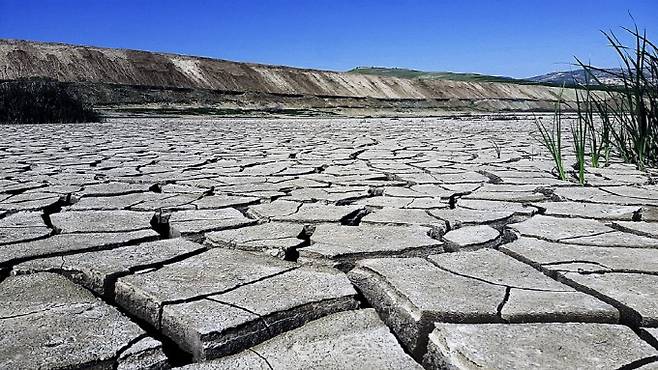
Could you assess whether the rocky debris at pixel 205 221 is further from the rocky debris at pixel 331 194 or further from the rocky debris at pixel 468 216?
the rocky debris at pixel 468 216

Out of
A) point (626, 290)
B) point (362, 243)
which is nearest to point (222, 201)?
point (362, 243)

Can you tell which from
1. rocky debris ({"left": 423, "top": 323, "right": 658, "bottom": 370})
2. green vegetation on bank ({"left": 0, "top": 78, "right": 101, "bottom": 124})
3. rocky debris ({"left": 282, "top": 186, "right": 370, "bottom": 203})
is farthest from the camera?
green vegetation on bank ({"left": 0, "top": 78, "right": 101, "bottom": 124})

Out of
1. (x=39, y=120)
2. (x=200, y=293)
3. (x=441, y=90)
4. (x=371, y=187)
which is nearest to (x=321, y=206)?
(x=371, y=187)

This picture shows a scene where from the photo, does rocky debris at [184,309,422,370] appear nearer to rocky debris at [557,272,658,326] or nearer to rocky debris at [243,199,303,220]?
rocky debris at [557,272,658,326]

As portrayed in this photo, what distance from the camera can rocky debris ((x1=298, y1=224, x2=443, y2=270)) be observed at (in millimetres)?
1602

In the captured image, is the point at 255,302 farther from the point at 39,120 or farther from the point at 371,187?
the point at 39,120

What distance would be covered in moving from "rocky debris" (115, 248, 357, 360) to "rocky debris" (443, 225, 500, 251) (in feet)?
1.47

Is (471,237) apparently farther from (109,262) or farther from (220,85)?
(220,85)

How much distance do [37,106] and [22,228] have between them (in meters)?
10.4

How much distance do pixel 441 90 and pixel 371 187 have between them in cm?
2585

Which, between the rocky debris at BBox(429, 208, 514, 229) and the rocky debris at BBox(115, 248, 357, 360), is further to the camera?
the rocky debris at BBox(429, 208, 514, 229)

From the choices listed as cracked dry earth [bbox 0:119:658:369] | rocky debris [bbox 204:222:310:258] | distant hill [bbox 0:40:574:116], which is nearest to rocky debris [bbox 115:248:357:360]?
cracked dry earth [bbox 0:119:658:369]

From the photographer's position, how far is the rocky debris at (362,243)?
5.25 feet

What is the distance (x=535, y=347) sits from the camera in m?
1.04
